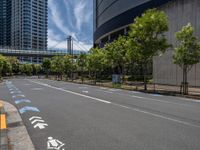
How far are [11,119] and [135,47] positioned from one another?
21628 mm

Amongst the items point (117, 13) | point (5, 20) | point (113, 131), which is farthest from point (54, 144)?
point (5, 20)

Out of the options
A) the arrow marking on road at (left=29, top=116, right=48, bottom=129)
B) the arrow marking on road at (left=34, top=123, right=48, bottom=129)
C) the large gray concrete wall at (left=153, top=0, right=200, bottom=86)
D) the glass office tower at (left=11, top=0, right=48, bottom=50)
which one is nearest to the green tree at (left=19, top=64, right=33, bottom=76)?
the glass office tower at (left=11, top=0, right=48, bottom=50)

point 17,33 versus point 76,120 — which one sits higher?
point 17,33

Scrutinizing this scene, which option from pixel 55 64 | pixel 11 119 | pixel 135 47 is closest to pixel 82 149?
pixel 11 119

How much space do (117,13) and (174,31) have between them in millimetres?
37695

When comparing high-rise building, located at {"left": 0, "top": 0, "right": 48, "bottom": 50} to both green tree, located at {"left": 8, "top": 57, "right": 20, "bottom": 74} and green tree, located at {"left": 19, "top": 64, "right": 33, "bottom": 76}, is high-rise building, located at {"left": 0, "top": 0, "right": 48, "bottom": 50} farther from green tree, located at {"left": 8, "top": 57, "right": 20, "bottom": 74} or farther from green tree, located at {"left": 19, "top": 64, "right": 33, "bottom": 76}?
green tree, located at {"left": 8, "top": 57, "right": 20, "bottom": 74}

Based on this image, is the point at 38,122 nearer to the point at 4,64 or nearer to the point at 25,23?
the point at 4,64

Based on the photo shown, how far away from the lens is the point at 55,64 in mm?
95562

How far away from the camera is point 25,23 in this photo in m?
162

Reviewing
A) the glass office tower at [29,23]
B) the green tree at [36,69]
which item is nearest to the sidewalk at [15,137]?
the green tree at [36,69]

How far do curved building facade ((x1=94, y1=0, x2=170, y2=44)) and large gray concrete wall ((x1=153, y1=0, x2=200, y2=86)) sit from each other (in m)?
12.8

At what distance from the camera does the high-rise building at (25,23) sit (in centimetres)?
16138

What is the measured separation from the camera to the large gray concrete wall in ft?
116

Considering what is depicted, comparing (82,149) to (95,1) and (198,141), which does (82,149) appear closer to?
(198,141)
